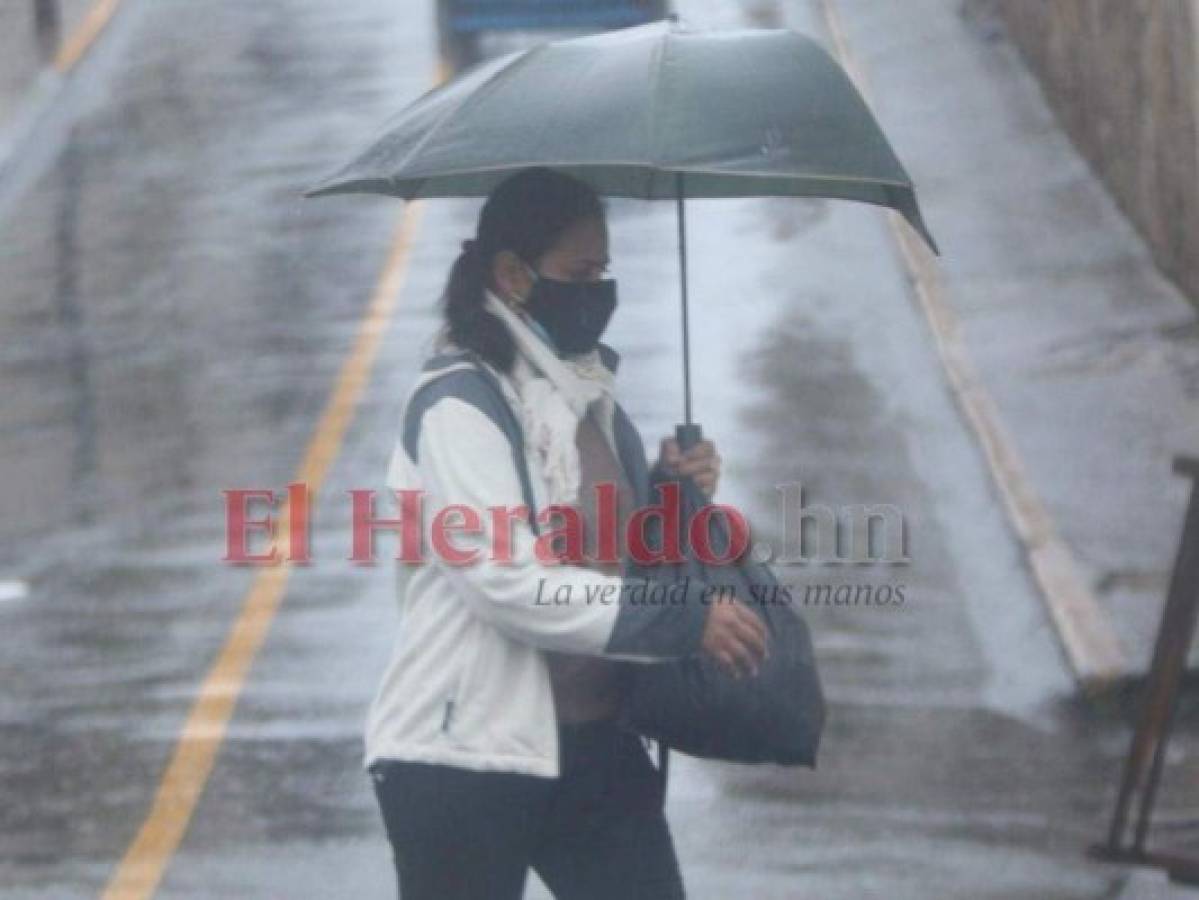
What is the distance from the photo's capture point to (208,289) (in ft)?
54.9

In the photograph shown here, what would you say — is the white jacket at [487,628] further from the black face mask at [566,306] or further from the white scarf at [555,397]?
the black face mask at [566,306]

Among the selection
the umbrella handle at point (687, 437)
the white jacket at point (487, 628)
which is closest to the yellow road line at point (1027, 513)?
the umbrella handle at point (687, 437)

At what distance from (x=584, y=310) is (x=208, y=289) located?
12.5 m

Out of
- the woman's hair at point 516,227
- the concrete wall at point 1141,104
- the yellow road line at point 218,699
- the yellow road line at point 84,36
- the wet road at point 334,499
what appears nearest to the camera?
the woman's hair at point 516,227

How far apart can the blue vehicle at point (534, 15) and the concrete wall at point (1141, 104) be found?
3.65 meters

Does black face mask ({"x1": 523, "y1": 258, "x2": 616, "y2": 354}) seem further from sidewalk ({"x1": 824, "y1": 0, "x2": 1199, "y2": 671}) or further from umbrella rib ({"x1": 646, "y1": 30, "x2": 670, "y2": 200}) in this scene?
sidewalk ({"x1": 824, "y1": 0, "x2": 1199, "y2": 671})

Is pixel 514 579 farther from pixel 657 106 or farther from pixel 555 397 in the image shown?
pixel 657 106

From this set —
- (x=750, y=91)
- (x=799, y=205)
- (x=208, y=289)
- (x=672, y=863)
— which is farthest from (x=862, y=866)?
(x=799, y=205)

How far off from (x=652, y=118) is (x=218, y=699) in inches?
205

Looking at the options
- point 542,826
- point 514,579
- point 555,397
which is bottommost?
point 542,826

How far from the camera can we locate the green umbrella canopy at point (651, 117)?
14.5 feet

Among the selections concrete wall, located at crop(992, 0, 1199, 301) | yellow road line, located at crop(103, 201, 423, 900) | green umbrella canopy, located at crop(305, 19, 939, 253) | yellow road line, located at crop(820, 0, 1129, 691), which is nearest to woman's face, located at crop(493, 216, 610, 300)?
green umbrella canopy, located at crop(305, 19, 939, 253)

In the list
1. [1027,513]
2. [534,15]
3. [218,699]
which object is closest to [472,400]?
[218,699]

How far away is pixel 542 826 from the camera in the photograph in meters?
4.51
